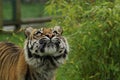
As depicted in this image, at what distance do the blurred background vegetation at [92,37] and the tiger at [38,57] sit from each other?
73cm

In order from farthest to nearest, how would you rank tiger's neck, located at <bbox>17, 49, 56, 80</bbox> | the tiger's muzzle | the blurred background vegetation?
1. the blurred background vegetation
2. tiger's neck, located at <bbox>17, 49, 56, 80</bbox>
3. the tiger's muzzle

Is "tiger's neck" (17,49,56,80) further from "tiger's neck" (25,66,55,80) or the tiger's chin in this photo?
the tiger's chin

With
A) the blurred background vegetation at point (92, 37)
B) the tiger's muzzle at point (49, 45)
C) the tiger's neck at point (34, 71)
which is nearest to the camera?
the tiger's muzzle at point (49, 45)

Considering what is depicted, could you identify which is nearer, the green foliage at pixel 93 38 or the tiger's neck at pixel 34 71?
the tiger's neck at pixel 34 71

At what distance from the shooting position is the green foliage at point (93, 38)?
21.1 feet

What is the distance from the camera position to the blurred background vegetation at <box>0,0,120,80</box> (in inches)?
253

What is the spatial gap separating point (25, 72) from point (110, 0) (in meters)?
1.52

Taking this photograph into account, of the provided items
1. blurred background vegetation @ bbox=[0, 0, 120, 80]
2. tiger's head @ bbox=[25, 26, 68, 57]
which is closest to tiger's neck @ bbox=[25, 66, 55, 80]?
tiger's head @ bbox=[25, 26, 68, 57]

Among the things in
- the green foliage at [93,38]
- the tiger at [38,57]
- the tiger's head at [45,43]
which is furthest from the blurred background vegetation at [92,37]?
the tiger's head at [45,43]

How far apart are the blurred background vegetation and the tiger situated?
28.8 inches

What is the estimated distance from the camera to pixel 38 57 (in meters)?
5.57

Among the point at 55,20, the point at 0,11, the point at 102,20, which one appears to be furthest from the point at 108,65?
the point at 0,11

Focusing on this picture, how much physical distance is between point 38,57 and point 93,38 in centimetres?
107

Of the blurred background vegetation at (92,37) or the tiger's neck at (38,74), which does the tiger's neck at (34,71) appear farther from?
the blurred background vegetation at (92,37)
